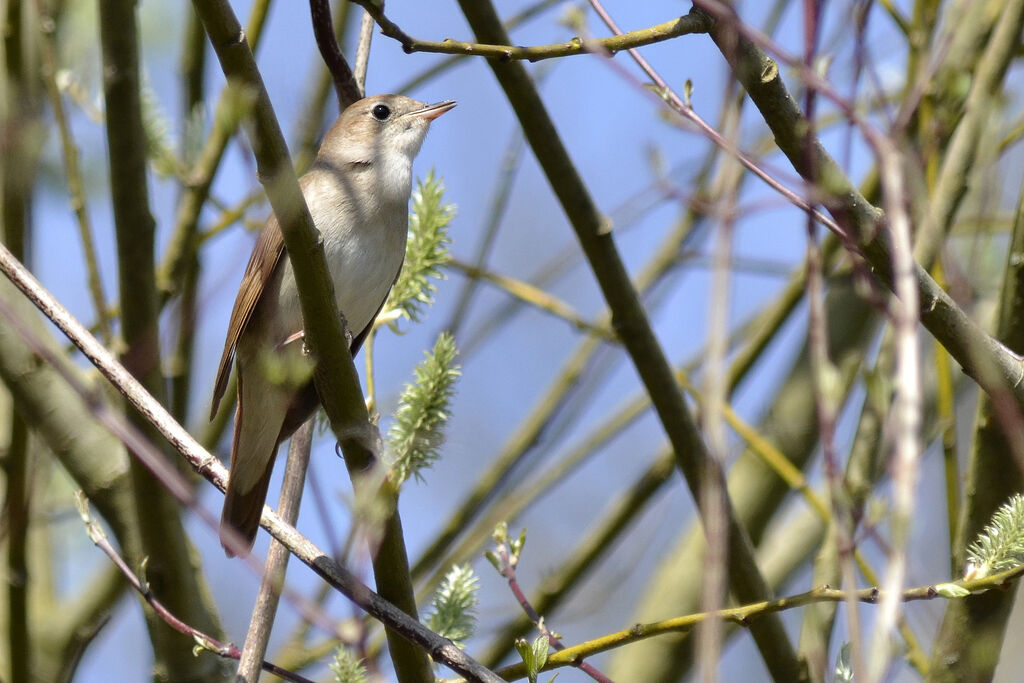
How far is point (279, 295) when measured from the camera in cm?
365

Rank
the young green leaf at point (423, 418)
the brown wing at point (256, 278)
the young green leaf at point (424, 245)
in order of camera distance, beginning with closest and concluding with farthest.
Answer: the young green leaf at point (423, 418)
the young green leaf at point (424, 245)
the brown wing at point (256, 278)

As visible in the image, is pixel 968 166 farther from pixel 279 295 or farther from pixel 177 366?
pixel 177 366

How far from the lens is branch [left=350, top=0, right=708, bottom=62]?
78.0 inches

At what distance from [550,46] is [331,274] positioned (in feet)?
4.72

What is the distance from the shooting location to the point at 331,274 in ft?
10.8

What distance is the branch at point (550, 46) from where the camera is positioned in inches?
78.0

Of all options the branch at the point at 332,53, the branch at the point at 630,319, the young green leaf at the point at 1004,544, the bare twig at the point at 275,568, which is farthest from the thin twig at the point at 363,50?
the young green leaf at the point at 1004,544

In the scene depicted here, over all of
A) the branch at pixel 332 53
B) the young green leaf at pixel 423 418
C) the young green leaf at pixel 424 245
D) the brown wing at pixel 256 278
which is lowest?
the young green leaf at pixel 423 418

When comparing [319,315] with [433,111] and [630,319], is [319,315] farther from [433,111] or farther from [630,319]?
[433,111]

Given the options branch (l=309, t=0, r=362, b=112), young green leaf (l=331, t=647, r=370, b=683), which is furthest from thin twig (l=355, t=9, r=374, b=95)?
young green leaf (l=331, t=647, r=370, b=683)

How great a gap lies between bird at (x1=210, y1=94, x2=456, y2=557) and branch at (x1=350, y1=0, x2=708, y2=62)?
126 cm

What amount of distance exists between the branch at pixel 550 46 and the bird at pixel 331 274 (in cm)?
126

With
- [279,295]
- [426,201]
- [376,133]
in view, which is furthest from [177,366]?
[426,201]

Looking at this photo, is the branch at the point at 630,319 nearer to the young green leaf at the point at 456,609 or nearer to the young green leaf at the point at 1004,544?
the young green leaf at the point at 456,609
